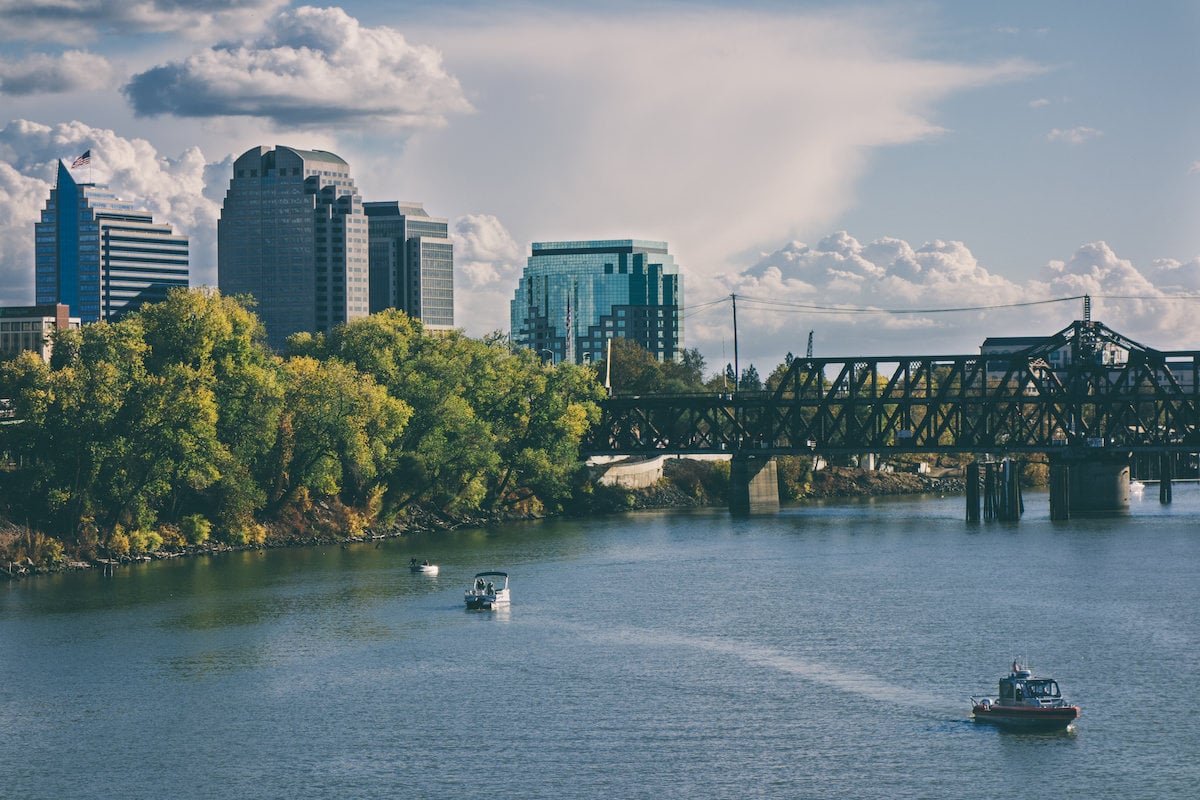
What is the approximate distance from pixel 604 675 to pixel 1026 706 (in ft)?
70.1

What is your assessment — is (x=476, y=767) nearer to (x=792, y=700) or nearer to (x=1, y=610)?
(x=792, y=700)

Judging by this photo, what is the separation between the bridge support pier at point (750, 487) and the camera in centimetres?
18625

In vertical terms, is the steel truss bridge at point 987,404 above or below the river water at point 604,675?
above

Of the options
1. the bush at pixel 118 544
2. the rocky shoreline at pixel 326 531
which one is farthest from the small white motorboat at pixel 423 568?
the bush at pixel 118 544

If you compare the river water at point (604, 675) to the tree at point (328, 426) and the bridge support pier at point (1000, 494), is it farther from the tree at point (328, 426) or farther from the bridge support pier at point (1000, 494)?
the bridge support pier at point (1000, 494)

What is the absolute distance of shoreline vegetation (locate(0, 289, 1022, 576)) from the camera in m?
127

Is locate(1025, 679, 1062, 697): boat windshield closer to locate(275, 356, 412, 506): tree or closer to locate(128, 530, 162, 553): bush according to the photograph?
locate(128, 530, 162, 553): bush

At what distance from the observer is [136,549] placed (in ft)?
427

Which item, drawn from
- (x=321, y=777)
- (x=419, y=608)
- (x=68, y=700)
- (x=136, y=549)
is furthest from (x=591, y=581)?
(x=321, y=777)

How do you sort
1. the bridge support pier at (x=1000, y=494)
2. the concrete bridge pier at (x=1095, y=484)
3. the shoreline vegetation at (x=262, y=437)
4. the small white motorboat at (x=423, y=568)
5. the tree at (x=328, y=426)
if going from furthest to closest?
the concrete bridge pier at (x=1095, y=484), the bridge support pier at (x=1000, y=494), the tree at (x=328, y=426), the shoreline vegetation at (x=262, y=437), the small white motorboat at (x=423, y=568)

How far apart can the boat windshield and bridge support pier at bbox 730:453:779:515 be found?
112m

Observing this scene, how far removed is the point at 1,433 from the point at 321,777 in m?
72.2

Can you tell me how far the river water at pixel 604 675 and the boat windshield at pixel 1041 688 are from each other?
1.70 m

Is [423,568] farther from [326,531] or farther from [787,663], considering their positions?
[787,663]
